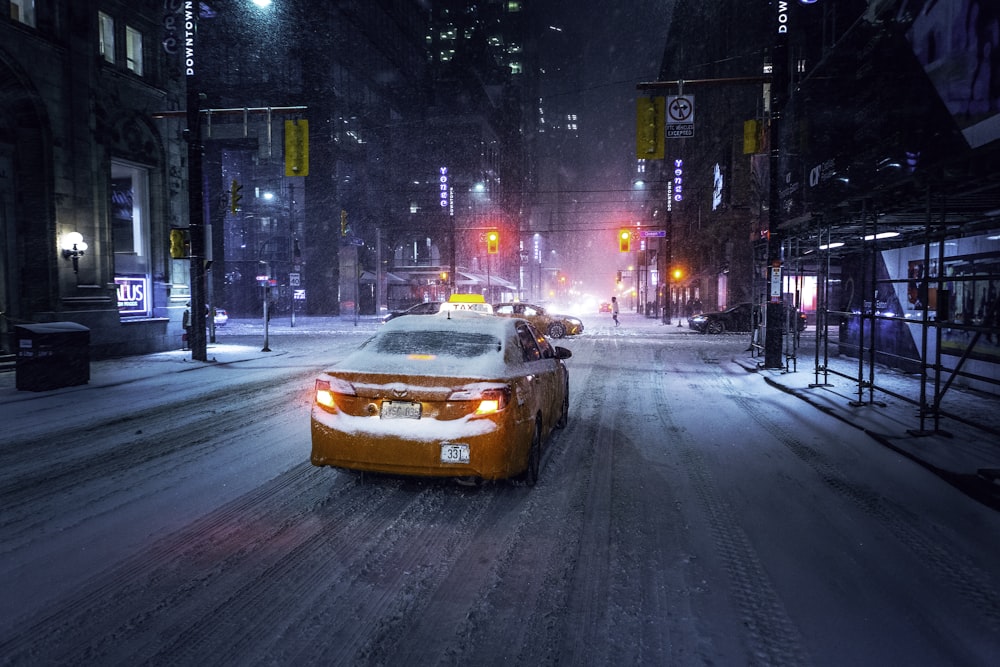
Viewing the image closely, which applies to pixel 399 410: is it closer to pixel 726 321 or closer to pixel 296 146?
pixel 296 146

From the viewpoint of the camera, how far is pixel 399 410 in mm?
5035

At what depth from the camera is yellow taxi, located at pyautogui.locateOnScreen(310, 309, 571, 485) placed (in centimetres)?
492

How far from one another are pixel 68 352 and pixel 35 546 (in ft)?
32.0

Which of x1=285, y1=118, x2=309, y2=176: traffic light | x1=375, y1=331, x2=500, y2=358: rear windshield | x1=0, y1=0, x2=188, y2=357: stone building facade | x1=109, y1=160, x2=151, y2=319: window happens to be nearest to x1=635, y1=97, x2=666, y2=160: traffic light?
x1=285, y1=118, x2=309, y2=176: traffic light

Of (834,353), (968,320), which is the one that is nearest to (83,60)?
(968,320)

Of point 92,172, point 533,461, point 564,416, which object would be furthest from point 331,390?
point 92,172

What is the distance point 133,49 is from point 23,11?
3.68 meters

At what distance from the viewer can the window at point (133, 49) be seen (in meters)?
18.6

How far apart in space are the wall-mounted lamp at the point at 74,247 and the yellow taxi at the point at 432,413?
1507 centimetres

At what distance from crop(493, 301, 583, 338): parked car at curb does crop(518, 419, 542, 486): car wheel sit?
18096 mm

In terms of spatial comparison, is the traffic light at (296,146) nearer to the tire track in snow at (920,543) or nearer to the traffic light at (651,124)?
the traffic light at (651,124)

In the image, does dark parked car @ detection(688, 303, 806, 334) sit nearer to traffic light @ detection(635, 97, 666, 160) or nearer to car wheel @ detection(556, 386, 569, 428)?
traffic light @ detection(635, 97, 666, 160)

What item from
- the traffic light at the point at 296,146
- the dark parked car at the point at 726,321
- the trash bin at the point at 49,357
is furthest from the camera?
the dark parked car at the point at 726,321

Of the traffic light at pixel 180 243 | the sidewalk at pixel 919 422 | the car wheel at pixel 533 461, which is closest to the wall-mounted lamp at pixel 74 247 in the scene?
the traffic light at pixel 180 243
